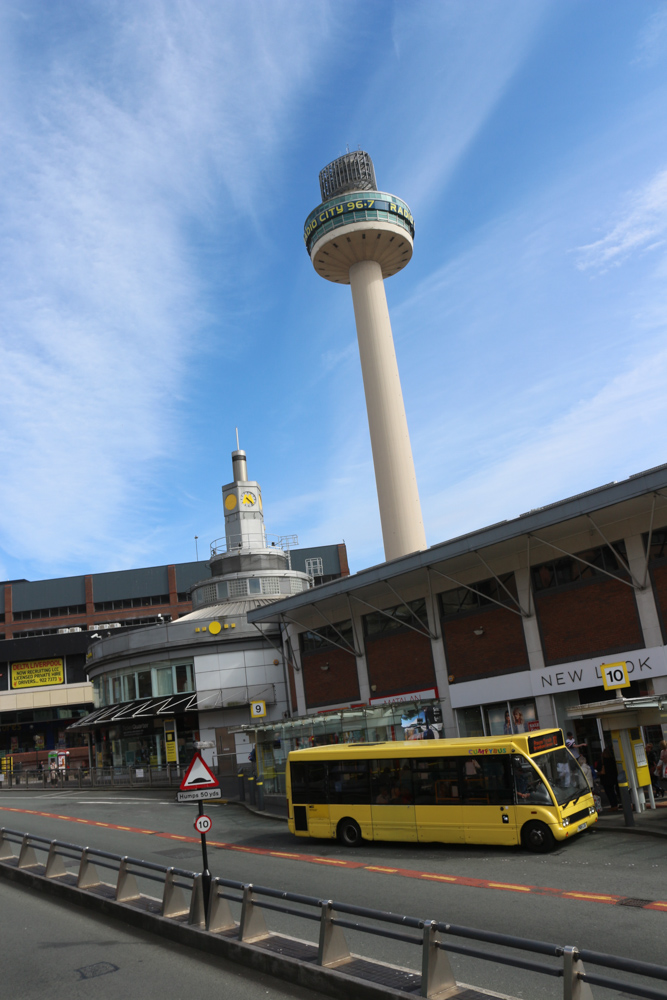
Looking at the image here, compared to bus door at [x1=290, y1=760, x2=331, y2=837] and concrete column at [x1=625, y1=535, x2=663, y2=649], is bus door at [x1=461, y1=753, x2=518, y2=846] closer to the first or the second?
bus door at [x1=290, y1=760, x2=331, y2=837]

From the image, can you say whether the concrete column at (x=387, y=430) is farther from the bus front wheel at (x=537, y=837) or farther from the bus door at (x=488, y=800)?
the bus front wheel at (x=537, y=837)

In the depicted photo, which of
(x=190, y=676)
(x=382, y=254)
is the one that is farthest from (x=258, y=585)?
(x=382, y=254)

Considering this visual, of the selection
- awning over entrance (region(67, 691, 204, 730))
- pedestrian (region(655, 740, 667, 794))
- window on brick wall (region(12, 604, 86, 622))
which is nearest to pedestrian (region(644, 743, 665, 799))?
pedestrian (region(655, 740, 667, 794))

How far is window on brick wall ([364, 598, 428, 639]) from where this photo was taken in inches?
1304

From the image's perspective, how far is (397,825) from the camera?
18.7 m

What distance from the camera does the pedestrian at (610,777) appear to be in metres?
20.9

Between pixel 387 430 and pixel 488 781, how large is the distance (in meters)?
37.1

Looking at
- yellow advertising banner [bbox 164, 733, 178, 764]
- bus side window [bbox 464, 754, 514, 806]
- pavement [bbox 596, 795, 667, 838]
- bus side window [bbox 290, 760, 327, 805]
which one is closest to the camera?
bus side window [bbox 464, 754, 514, 806]

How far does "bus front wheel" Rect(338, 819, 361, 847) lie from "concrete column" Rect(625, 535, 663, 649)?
11550 millimetres

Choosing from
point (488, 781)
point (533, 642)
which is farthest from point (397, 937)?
point (533, 642)

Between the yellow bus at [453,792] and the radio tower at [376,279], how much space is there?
3056 centimetres

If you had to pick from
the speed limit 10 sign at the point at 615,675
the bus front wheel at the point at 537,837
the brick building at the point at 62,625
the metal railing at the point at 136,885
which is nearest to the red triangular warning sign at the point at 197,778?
the metal railing at the point at 136,885

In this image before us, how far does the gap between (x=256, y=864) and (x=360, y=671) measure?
18.7m

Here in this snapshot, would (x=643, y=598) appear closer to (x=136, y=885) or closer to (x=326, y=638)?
(x=326, y=638)
